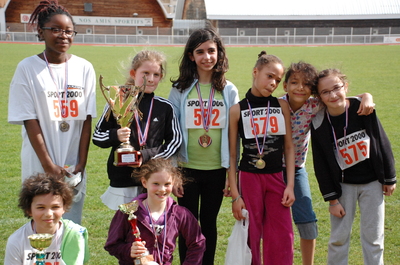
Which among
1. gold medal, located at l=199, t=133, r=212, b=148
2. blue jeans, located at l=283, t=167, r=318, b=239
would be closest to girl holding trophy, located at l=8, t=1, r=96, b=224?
gold medal, located at l=199, t=133, r=212, b=148

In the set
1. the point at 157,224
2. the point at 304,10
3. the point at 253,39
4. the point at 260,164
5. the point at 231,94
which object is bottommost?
the point at 157,224

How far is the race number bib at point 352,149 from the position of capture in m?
3.07

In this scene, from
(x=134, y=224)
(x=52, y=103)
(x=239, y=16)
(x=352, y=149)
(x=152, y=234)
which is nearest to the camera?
(x=134, y=224)

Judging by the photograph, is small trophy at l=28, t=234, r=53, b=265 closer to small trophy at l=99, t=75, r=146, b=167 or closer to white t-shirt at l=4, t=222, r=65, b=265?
white t-shirt at l=4, t=222, r=65, b=265

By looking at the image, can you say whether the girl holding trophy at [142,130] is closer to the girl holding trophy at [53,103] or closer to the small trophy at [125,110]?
the small trophy at [125,110]

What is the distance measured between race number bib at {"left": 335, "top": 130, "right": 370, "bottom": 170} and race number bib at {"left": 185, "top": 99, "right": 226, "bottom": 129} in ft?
2.78

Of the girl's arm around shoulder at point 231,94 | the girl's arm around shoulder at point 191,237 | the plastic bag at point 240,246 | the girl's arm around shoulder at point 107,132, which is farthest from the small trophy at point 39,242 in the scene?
the girl's arm around shoulder at point 231,94

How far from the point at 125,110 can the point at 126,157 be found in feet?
1.02

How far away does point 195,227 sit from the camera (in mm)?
2986

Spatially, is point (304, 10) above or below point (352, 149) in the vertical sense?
above

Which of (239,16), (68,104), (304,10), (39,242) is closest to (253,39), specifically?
(239,16)

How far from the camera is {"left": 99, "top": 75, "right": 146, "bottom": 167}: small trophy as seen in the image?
9.44 feet

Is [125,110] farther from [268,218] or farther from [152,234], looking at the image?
[268,218]

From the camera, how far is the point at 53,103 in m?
3.01
